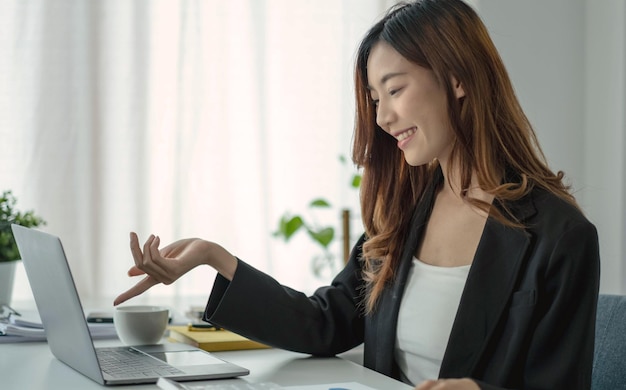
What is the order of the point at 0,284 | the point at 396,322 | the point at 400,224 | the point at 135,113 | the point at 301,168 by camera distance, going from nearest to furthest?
the point at 396,322 < the point at 400,224 < the point at 0,284 < the point at 135,113 < the point at 301,168

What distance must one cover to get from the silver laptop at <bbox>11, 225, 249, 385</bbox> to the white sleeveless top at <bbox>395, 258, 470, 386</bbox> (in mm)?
357

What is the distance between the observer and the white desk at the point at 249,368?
1.17 m

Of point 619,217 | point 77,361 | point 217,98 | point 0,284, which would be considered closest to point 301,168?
point 217,98

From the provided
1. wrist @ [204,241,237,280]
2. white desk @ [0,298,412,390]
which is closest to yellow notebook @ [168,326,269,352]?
white desk @ [0,298,412,390]

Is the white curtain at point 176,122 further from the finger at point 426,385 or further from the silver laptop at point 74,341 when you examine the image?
the finger at point 426,385

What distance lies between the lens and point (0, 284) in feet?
6.20

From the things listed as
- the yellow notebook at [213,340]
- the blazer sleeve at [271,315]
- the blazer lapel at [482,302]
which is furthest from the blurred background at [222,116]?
the blazer lapel at [482,302]

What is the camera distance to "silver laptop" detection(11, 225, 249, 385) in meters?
1.13

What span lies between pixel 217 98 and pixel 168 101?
0.19 meters

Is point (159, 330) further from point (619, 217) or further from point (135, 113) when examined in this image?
point (619, 217)

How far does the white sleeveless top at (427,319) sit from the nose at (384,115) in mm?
275

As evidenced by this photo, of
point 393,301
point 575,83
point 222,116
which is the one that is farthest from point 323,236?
point 393,301

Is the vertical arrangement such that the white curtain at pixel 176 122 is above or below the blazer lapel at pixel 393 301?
above

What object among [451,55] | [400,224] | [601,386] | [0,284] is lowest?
[601,386]
